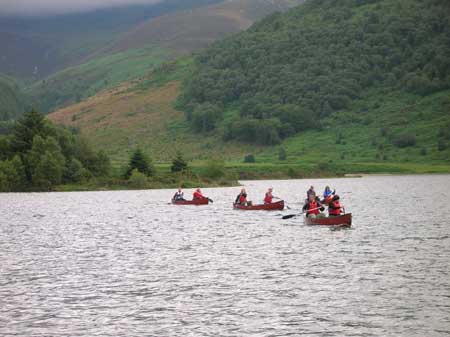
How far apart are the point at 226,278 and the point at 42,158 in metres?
109

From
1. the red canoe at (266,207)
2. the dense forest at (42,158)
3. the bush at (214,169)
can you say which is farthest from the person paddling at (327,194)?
the bush at (214,169)

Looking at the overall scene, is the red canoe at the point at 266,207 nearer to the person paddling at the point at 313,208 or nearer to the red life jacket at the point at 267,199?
the red life jacket at the point at 267,199

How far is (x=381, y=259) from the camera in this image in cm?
4947

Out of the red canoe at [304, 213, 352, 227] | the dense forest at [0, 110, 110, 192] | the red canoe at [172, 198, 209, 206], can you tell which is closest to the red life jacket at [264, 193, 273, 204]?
the red canoe at [172, 198, 209, 206]

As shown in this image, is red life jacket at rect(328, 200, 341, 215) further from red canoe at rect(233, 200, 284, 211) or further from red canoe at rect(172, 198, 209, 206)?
red canoe at rect(172, 198, 209, 206)

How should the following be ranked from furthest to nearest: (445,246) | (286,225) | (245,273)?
1. (286,225)
2. (445,246)
3. (245,273)

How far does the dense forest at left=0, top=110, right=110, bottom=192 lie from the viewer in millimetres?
147625

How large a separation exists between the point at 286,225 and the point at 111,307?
42.9 m

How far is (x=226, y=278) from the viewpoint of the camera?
4319cm

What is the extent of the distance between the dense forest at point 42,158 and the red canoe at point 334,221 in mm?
86342

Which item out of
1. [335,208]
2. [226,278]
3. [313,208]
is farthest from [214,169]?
[226,278]

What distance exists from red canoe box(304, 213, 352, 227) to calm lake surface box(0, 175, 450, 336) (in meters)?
0.90

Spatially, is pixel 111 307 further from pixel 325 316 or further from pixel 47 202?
pixel 47 202

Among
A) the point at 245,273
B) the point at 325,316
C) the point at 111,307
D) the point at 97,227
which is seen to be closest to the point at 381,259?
the point at 245,273
